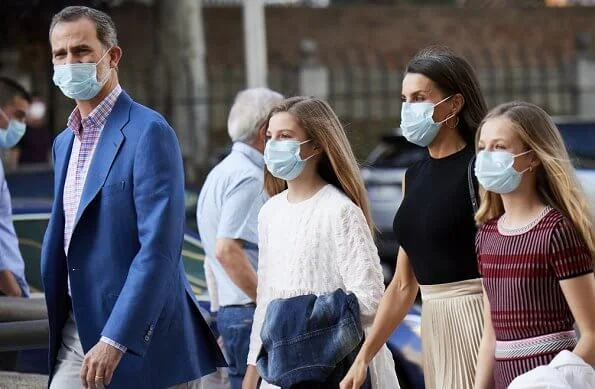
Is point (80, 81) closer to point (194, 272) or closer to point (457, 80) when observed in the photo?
point (457, 80)

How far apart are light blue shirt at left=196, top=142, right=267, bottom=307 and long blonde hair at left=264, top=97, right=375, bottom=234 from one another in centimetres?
129

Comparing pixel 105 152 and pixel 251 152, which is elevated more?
pixel 105 152

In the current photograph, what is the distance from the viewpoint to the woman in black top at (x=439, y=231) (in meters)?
5.01

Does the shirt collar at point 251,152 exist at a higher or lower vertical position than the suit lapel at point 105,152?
lower

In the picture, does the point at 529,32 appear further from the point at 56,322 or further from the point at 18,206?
the point at 56,322

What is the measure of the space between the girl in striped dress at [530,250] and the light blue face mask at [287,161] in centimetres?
87

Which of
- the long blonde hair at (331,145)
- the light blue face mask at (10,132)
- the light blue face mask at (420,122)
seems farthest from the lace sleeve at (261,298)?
the light blue face mask at (10,132)

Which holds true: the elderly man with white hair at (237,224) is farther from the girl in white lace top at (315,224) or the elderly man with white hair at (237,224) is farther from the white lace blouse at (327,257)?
the white lace blouse at (327,257)

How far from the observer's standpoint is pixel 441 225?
16.5 ft

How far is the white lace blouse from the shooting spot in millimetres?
5062

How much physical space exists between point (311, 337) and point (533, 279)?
95 cm

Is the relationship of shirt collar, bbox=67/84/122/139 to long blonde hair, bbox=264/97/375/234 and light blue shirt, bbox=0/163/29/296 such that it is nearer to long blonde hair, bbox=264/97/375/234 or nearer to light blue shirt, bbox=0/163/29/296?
long blonde hair, bbox=264/97/375/234

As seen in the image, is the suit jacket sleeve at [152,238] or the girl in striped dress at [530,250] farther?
the suit jacket sleeve at [152,238]

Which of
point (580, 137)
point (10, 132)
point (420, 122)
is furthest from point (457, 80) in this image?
point (580, 137)
